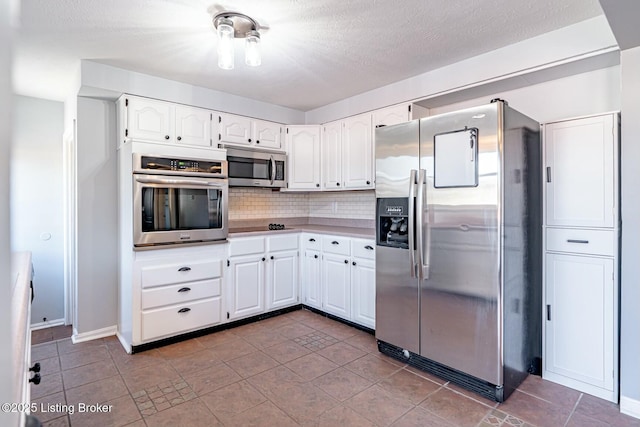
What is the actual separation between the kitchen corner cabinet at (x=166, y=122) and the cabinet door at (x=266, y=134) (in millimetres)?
542

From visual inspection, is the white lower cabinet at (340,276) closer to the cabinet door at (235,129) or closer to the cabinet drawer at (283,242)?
the cabinet drawer at (283,242)

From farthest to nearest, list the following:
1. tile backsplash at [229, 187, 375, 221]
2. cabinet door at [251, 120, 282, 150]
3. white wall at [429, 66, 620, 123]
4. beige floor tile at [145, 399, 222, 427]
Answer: tile backsplash at [229, 187, 375, 221]
cabinet door at [251, 120, 282, 150]
white wall at [429, 66, 620, 123]
beige floor tile at [145, 399, 222, 427]

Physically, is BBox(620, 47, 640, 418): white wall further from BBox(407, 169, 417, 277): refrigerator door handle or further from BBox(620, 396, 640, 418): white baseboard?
BBox(407, 169, 417, 277): refrigerator door handle

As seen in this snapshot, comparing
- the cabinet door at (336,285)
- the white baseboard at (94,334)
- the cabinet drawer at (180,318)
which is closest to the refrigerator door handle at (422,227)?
the cabinet door at (336,285)

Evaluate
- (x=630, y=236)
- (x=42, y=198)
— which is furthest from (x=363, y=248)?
(x=42, y=198)

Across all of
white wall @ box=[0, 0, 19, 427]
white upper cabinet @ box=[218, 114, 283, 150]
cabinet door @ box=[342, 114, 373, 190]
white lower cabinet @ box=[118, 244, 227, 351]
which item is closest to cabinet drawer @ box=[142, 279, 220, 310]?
white lower cabinet @ box=[118, 244, 227, 351]

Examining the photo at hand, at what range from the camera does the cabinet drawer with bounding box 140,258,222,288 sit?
9.66ft

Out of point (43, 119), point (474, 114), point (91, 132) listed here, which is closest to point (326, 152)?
point (474, 114)

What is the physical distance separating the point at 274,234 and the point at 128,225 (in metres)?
1.40

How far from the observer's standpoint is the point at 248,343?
3.08m

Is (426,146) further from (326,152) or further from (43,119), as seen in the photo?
(43,119)

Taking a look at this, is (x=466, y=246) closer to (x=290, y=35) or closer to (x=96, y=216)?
(x=290, y=35)

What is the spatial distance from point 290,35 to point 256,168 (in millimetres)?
1719

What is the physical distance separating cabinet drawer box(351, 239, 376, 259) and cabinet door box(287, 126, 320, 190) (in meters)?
1.07
